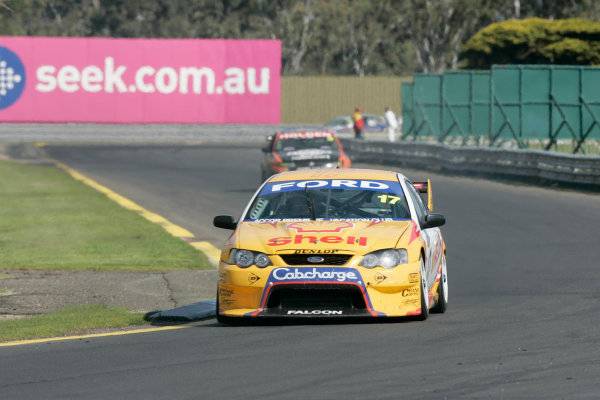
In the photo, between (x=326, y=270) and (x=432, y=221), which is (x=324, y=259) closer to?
(x=326, y=270)

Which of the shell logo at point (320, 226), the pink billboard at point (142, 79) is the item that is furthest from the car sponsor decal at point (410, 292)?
the pink billboard at point (142, 79)

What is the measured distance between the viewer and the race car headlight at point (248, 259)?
34.4 ft

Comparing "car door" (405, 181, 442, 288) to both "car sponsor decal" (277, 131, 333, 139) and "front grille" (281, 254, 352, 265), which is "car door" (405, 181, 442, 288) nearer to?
"front grille" (281, 254, 352, 265)

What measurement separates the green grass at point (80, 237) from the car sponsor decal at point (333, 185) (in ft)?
14.2

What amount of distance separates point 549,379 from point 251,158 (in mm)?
37924

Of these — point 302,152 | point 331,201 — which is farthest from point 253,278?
point 302,152

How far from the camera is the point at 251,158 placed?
150 feet

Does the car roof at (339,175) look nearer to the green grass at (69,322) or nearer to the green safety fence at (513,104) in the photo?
the green grass at (69,322)

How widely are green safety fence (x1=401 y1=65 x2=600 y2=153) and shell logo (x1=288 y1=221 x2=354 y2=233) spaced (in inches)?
925

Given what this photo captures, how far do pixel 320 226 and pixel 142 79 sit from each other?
2200 inches

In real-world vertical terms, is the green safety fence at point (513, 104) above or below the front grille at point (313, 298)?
above

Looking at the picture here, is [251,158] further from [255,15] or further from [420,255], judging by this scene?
[255,15]

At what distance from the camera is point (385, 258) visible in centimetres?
1045

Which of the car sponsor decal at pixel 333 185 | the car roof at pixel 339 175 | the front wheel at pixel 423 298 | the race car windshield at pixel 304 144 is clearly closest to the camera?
the front wheel at pixel 423 298
